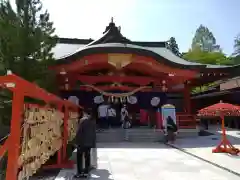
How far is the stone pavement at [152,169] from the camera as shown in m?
6.21

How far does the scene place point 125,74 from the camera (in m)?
17.7

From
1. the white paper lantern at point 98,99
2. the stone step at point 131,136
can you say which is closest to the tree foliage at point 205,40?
the white paper lantern at point 98,99

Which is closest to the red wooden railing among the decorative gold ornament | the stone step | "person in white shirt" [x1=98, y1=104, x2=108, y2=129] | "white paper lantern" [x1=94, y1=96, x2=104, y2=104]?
the stone step

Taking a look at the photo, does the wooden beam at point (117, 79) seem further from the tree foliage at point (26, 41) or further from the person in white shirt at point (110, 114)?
the tree foliage at point (26, 41)

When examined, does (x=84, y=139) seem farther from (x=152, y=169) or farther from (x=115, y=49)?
(x=115, y=49)

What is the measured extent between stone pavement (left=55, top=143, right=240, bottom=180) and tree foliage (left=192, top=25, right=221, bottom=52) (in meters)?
53.5

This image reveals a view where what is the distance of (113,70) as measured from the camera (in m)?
16.9

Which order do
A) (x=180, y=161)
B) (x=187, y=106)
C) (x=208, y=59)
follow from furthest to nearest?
(x=208, y=59), (x=187, y=106), (x=180, y=161)

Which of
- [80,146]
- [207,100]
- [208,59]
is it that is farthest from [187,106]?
[208,59]

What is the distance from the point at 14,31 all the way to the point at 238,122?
49.7ft

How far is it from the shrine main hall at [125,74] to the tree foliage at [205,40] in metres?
42.4

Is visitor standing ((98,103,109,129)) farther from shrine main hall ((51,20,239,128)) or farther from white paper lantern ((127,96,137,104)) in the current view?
white paper lantern ((127,96,137,104))

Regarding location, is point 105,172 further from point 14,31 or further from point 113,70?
point 113,70

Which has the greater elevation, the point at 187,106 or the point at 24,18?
the point at 24,18
